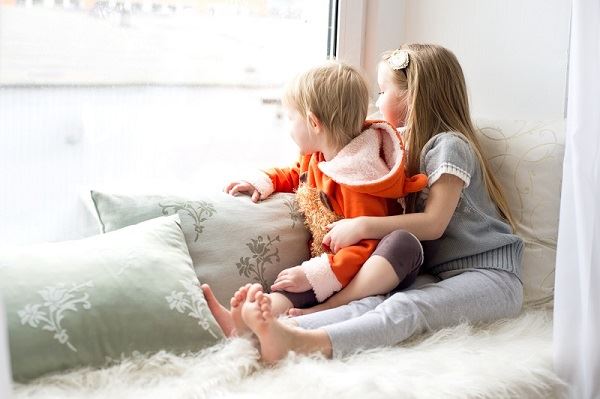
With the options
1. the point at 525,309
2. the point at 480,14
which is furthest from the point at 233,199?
the point at 480,14

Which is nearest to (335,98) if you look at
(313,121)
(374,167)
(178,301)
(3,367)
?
(313,121)

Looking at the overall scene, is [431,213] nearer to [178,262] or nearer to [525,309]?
[525,309]

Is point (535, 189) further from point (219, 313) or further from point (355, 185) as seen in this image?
point (219, 313)

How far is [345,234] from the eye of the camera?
179 cm

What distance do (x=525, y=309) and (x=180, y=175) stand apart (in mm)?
889

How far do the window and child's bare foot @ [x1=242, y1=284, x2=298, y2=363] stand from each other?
0.44 metres

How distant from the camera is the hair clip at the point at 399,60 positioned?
2.00 meters

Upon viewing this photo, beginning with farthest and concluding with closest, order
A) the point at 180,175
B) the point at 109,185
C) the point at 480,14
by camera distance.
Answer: the point at 480,14 → the point at 180,175 → the point at 109,185

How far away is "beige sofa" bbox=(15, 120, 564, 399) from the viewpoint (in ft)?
4.58

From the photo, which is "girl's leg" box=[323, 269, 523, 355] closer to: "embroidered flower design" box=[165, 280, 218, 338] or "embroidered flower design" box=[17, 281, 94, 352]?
"embroidered flower design" box=[165, 280, 218, 338]

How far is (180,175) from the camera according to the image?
2027mm

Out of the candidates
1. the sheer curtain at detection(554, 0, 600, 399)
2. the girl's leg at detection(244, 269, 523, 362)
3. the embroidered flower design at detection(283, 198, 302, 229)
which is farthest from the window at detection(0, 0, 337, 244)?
the sheer curtain at detection(554, 0, 600, 399)

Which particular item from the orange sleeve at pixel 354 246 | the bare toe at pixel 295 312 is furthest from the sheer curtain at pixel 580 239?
the bare toe at pixel 295 312

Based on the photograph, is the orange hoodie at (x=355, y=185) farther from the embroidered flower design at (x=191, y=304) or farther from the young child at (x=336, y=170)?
the embroidered flower design at (x=191, y=304)
